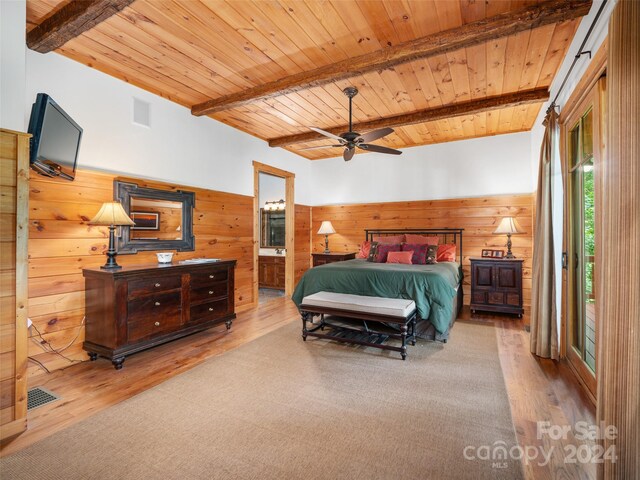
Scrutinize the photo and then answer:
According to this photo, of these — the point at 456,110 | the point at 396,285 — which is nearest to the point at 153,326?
the point at 396,285

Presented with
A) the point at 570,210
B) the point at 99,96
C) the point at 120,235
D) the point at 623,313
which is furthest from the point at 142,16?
the point at 570,210

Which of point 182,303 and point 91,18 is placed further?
point 182,303

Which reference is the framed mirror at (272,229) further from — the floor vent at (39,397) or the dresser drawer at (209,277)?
the floor vent at (39,397)

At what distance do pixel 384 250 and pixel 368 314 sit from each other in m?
2.13

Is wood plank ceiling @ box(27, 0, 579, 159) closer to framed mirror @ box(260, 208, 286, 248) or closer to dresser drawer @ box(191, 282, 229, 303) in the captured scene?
dresser drawer @ box(191, 282, 229, 303)

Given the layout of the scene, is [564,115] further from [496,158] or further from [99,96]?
[99,96]

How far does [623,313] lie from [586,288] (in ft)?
4.84

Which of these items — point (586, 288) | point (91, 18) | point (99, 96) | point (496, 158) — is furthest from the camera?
point (496, 158)

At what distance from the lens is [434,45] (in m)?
2.60

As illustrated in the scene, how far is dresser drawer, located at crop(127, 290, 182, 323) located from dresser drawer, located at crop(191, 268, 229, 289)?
0.23 m

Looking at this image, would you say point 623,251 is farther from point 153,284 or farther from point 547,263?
point 153,284

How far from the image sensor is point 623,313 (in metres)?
1.32

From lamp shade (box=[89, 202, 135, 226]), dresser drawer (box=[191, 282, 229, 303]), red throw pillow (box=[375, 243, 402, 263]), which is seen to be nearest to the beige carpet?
dresser drawer (box=[191, 282, 229, 303])

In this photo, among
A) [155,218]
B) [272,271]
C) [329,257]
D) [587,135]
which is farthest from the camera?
[272,271]
